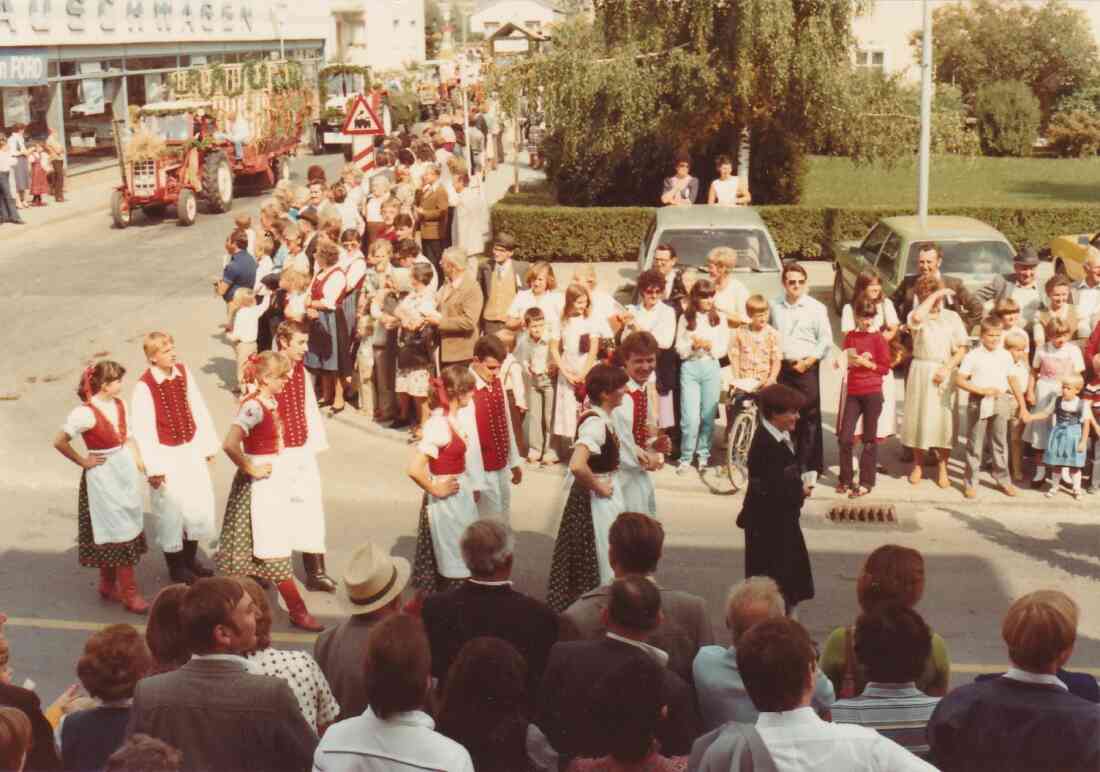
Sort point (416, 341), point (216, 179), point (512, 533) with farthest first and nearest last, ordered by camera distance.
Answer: point (216, 179) → point (416, 341) → point (512, 533)

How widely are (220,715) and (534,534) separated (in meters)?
6.59

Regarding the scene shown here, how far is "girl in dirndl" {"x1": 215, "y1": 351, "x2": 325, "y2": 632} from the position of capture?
9.12 metres

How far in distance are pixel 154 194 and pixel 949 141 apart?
49.1 feet

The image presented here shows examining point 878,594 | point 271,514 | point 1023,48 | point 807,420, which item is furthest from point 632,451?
point 1023,48

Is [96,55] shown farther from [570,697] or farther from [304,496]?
[570,697]

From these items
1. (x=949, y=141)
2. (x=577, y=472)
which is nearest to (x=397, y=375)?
(x=577, y=472)

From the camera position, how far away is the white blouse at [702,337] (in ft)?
40.9

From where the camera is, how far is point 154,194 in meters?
28.4

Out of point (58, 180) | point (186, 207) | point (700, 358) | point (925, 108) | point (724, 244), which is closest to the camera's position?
point (700, 358)

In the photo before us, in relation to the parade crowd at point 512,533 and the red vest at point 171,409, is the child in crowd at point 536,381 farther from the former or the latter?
the red vest at point 171,409

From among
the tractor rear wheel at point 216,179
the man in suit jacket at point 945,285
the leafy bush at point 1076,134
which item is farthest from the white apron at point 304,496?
the leafy bush at point 1076,134

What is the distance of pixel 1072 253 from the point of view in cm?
1989

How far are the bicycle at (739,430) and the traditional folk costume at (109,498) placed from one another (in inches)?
194

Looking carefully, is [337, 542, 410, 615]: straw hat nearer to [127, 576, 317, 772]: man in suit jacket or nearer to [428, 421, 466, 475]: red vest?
[127, 576, 317, 772]: man in suit jacket
